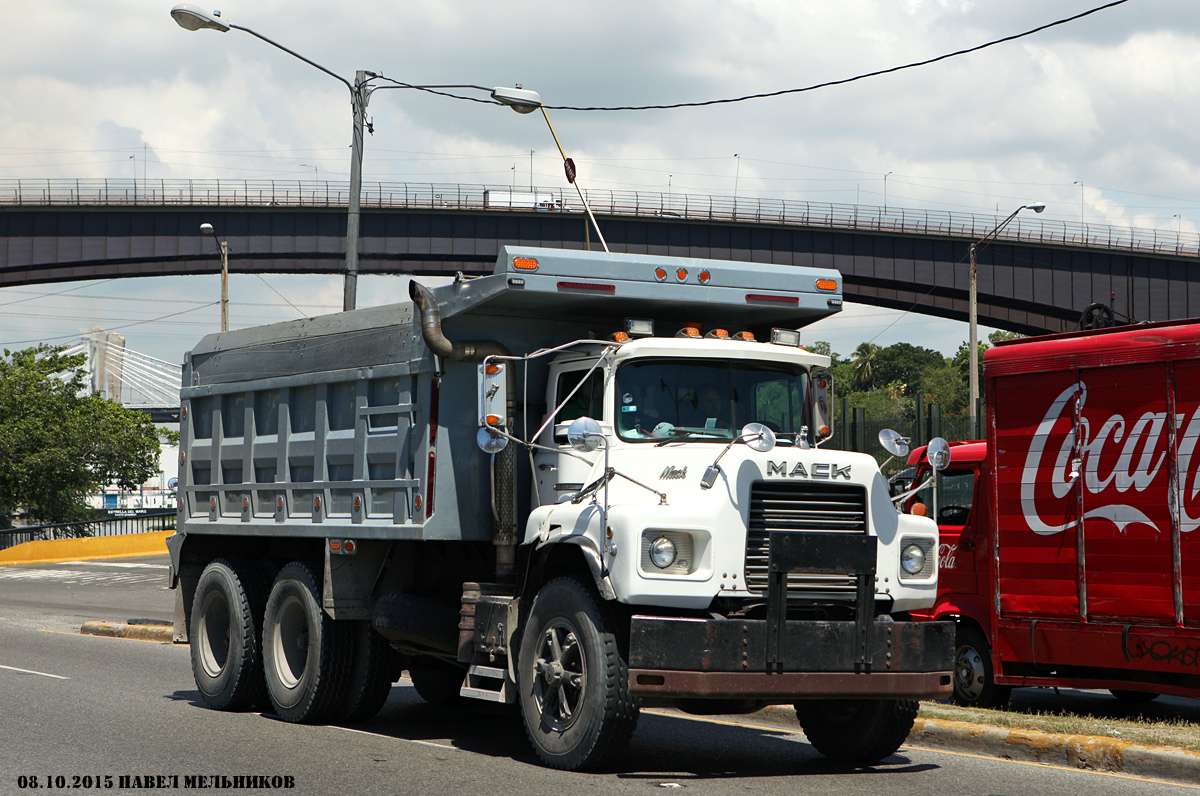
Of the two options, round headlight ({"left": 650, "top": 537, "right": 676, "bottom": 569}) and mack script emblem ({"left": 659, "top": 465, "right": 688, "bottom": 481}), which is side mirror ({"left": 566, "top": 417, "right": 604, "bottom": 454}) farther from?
round headlight ({"left": 650, "top": 537, "right": 676, "bottom": 569})

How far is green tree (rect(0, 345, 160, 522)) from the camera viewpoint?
187ft

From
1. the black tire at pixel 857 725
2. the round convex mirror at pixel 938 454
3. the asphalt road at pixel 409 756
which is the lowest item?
the asphalt road at pixel 409 756

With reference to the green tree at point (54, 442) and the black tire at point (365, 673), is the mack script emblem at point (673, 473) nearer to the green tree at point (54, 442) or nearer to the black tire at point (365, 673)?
the black tire at point (365, 673)

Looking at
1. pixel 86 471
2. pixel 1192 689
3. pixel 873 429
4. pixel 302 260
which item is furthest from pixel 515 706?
pixel 86 471

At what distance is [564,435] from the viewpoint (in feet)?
28.7

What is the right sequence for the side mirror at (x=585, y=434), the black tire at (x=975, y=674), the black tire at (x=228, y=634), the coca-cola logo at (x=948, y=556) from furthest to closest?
the coca-cola logo at (x=948, y=556), the black tire at (x=975, y=674), the black tire at (x=228, y=634), the side mirror at (x=585, y=434)

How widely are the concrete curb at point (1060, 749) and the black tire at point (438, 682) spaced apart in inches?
158

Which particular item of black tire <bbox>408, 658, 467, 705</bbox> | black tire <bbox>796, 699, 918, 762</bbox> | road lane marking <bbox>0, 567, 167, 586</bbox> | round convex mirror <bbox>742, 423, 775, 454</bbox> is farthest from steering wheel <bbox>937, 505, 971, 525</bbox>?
road lane marking <bbox>0, 567, 167, 586</bbox>

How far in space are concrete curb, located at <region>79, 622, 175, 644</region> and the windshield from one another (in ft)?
37.9

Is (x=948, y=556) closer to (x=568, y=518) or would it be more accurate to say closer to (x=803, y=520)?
(x=803, y=520)

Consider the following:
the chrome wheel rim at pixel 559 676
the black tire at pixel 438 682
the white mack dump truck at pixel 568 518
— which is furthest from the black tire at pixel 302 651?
the chrome wheel rim at pixel 559 676

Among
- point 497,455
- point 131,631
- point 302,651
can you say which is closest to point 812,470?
point 497,455

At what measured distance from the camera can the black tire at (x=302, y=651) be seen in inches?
406

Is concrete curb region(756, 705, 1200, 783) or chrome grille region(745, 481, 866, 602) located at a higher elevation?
chrome grille region(745, 481, 866, 602)
